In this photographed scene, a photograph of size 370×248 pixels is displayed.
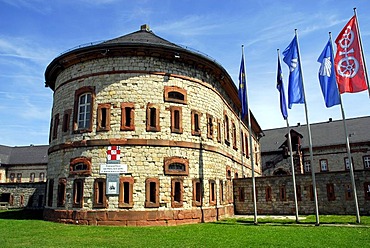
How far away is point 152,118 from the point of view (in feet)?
53.1

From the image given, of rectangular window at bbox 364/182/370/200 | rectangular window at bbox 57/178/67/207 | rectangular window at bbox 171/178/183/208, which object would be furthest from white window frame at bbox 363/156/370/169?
rectangular window at bbox 57/178/67/207

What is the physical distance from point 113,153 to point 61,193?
3765 mm

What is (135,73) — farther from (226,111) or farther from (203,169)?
(226,111)

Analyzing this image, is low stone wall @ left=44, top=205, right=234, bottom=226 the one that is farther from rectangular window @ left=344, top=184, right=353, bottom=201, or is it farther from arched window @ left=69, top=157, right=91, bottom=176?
rectangular window @ left=344, top=184, right=353, bottom=201

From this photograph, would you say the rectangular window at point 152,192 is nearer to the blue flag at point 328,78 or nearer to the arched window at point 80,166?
the arched window at point 80,166

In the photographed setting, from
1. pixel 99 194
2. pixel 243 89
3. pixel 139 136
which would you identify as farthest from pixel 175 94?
pixel 99 194

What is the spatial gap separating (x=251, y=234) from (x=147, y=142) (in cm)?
677

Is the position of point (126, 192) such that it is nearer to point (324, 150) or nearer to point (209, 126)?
point (209, 126)

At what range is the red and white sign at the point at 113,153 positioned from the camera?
1532 centimetres

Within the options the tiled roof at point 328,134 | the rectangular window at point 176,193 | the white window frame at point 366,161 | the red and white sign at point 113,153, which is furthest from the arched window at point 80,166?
the white window frame at point 366,161

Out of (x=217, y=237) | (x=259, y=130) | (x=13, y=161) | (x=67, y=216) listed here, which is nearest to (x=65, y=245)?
(x=217, y=237)

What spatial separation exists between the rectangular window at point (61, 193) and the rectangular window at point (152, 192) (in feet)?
14.8

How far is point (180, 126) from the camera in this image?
16.7 meters

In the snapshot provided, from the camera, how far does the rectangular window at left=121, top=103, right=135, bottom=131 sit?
617 inches
